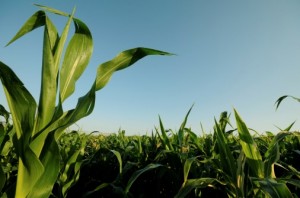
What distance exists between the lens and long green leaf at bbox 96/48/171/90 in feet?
3.64

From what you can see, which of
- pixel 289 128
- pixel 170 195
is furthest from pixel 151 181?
pixel 289 128

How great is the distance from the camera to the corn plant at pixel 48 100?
3.06 feet

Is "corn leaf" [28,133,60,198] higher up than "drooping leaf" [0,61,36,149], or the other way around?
"drooping leaf" [0,61,36,149]

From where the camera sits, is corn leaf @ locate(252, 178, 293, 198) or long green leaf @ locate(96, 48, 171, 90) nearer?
corn leaf @ locate(252, 178, 293, 198)

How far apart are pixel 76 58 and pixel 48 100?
0.77ft

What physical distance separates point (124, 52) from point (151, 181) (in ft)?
4.25

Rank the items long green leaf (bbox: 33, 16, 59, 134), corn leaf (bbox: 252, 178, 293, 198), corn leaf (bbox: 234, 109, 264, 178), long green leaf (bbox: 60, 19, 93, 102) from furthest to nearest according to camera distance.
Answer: corn leaf (bbox: 234, 109, 264, 178) < long green leaf (bbox: 60, 19, 93, 102) < long green leaf (bbox: 33, 16, 59, 134) < corn leaf (bbox: 252, 178, 293, 198)

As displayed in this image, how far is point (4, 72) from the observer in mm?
900

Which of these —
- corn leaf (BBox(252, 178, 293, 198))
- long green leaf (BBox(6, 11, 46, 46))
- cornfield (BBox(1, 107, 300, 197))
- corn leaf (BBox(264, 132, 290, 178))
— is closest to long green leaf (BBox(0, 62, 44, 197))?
cornfield (BBox(1, 107, 300, 197))

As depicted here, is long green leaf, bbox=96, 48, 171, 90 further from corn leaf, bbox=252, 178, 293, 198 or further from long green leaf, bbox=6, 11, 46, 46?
corn leaf, bbox=252, 178, 293, 198

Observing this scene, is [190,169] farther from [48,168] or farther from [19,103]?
[19,103]

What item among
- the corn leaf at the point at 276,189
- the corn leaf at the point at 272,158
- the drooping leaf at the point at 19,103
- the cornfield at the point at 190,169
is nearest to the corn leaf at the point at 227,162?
the cornfield at the point at 190,169

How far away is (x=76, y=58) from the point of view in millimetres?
1114

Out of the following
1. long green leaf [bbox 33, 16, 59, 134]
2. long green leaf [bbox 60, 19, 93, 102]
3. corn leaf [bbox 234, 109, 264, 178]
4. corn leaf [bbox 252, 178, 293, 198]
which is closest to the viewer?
corn leaf [bbox 252, 178, 293, 198]
